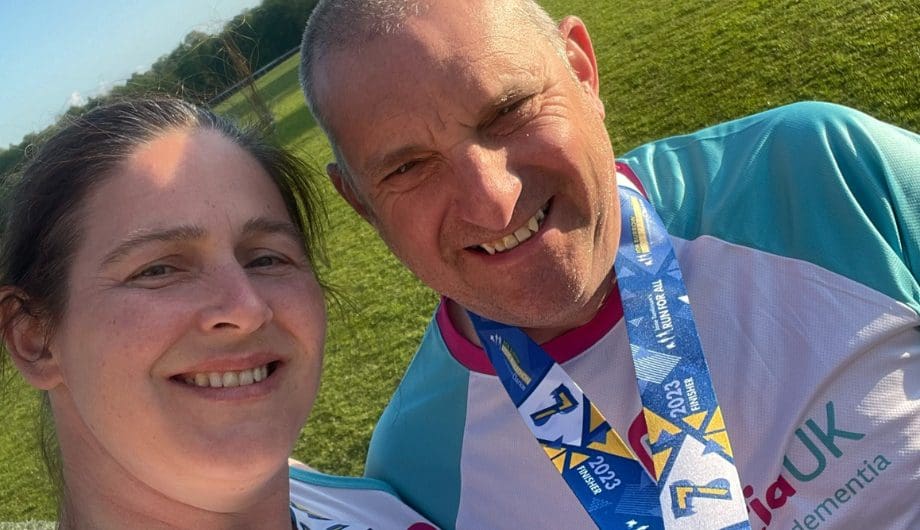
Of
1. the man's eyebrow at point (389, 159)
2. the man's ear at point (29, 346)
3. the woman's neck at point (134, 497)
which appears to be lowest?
the woman's neck at point (134, 497)

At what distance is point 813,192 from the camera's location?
186cm

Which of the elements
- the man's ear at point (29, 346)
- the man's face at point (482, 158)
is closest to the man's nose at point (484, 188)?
the man's face at point (482, 158)

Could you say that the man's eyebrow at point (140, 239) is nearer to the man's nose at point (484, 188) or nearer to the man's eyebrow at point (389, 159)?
the man's eyebrow at point (389, 159)

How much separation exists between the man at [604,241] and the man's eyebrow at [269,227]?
0.76 feet

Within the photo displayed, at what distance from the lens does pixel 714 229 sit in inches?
77.7

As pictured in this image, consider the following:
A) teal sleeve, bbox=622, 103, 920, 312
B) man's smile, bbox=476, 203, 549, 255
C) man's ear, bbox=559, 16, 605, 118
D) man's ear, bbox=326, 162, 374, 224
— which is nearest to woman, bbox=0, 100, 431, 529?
man's ear, bbox=326, 162, 374, 224

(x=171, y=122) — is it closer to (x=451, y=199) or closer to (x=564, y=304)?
(x=451, y=199)

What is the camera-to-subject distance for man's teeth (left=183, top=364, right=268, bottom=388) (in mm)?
1644

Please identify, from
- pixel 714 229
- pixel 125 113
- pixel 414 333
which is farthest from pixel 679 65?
pixel 125 113

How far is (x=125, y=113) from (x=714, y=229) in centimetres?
157

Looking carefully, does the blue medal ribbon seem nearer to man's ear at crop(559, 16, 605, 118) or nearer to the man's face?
the man's face

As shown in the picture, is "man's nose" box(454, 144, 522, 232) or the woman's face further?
"man's nose" box(454, 144, 522, 232)

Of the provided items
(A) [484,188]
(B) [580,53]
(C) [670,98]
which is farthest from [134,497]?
→ (C) [670,98]

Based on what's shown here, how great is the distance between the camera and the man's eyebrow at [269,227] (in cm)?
178
